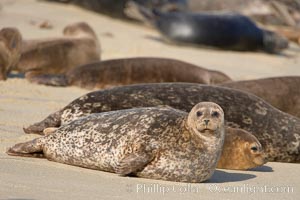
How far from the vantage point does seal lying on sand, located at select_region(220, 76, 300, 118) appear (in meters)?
7.41

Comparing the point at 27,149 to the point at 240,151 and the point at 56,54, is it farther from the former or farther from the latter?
the point at 56,54

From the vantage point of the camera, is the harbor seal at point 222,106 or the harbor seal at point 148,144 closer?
the harbor seal at point 148,144

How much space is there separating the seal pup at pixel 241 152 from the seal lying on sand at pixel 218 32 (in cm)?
821

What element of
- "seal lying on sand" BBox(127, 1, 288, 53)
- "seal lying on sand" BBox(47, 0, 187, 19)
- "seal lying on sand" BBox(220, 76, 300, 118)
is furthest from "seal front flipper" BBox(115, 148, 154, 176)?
"seal lying on sand" BBox(47, 0, 187, 19)

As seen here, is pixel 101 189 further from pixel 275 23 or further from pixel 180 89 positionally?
pixel 275 23

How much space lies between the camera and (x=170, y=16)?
1431 centimetres

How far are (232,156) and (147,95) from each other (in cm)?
96

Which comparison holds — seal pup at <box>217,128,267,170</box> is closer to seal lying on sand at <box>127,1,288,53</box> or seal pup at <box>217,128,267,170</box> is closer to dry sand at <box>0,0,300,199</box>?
dry sand at <box>0,0,300,199</box>

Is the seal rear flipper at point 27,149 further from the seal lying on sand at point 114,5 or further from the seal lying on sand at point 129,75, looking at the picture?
the seal lying on sand at point 114,5

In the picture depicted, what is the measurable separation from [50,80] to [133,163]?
161 inches

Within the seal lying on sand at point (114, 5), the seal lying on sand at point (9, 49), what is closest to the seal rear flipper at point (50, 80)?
the seal lying on sand at point (9, 49)

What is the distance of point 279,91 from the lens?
7.51 m

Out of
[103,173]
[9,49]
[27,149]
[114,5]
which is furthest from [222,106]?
[114,5]

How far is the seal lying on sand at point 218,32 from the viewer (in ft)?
45.7
